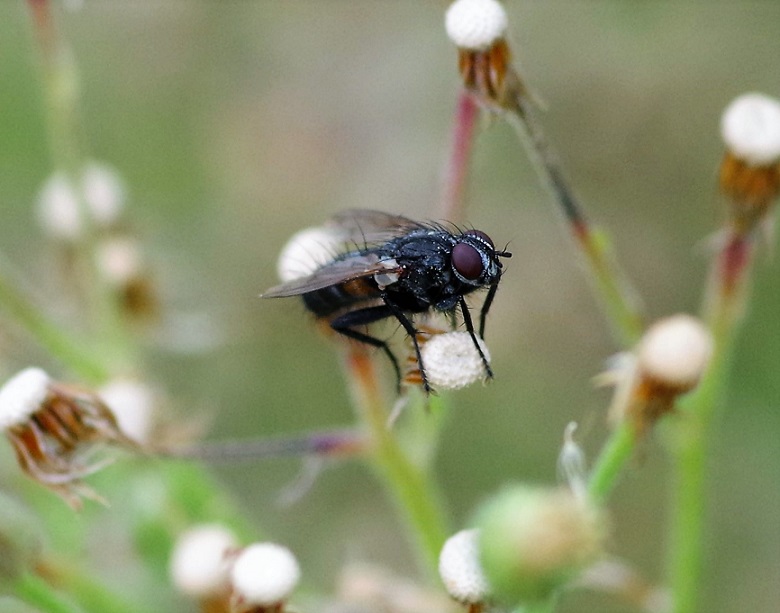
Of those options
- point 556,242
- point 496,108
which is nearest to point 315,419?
point 556,242

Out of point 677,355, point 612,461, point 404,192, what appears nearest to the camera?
point 612,461

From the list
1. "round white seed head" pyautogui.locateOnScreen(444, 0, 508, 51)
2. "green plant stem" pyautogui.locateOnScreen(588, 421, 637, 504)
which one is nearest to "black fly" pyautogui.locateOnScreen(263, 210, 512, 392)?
"green plant stem" pyautogui.locateOnScreen(588, 421, 637, 504)

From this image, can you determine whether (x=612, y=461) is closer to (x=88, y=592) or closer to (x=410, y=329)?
(x=410, y=329)

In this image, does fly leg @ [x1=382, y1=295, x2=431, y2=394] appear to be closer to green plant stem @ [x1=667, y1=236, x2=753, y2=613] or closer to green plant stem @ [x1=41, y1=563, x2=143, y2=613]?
green plant stem @ [x1=667, y1=236, x2=753, y2=613]

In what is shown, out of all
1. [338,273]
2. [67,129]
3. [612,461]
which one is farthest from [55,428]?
[612,461]

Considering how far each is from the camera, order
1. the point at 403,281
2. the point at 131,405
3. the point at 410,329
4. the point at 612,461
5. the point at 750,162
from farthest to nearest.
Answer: the point at 131,405 < the point at 750,162 < the point at 403,281 < the point at 410,329 < the point at 612,461

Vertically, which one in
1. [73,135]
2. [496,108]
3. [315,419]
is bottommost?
[496,108]

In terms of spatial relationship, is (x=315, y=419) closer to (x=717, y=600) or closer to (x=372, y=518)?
(x=372, y=518)

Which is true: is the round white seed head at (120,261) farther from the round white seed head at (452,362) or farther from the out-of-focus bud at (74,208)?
the round white seed head at (452,362)
